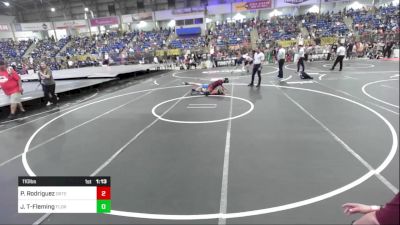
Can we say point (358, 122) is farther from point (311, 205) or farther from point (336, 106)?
point (311, 205)

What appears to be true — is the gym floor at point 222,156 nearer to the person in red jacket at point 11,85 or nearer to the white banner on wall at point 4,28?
the person in red jacket at point 11,85

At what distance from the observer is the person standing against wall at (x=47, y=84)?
30.9 ft

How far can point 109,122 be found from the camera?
7.37 m

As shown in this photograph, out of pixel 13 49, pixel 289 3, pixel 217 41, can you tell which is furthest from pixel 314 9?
pixel 13 49

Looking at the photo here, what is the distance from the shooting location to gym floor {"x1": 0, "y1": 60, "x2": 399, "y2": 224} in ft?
10.9

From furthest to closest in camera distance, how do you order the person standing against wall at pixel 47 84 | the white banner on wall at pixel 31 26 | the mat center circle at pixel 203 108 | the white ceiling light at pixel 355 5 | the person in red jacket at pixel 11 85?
the white banner on wall at pixel 31 26, the white ceiling light at pixel 355 5, the person standing against wall at pixel 47 84, the person in red jacket at pixel 11 85, the mat center circle at pixel 203 108

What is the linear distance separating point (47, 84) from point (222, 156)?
786 cm

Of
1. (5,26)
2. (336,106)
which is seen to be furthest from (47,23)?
(336,106)

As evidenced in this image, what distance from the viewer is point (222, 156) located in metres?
4.82

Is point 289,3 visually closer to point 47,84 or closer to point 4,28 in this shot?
point 47,84

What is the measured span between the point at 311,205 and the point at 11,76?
923cm

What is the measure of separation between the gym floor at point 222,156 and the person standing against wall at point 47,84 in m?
1.60
